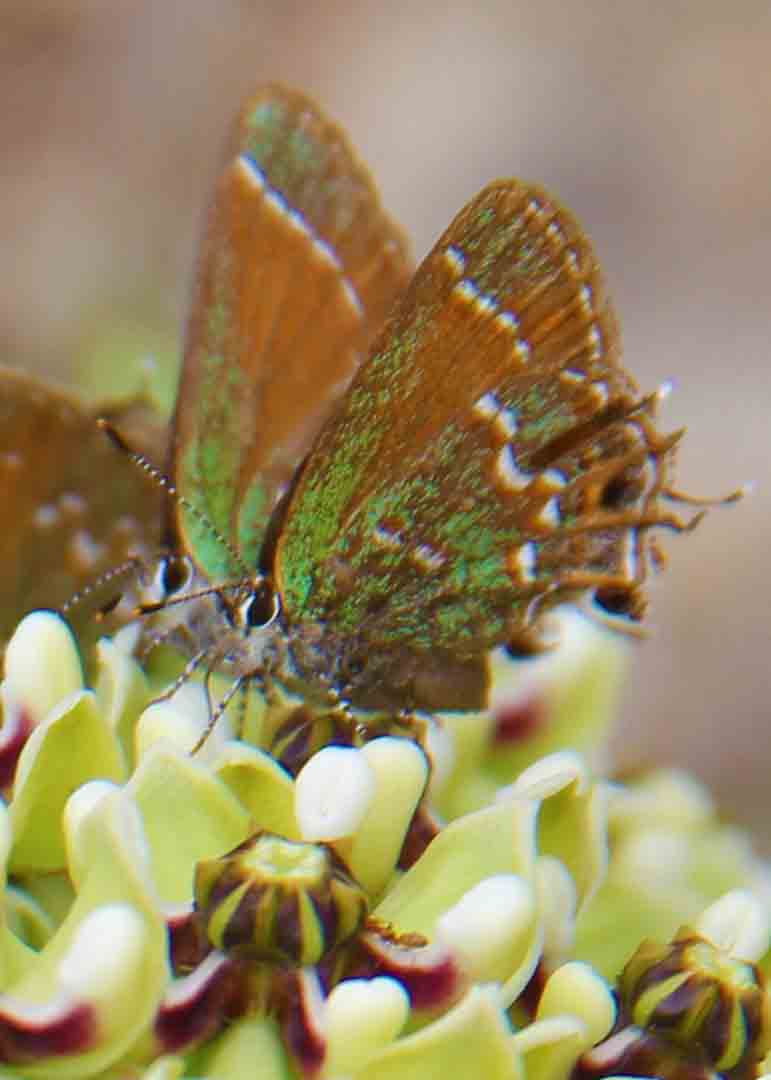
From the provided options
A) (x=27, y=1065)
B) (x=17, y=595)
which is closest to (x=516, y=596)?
(x=17, y=595)

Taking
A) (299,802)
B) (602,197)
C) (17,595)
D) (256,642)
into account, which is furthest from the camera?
(602,197)

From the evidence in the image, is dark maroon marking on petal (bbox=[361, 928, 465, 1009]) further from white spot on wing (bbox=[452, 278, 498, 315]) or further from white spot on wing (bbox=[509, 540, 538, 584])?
white spot on wing (bbox=[452, 278, 498, 315])

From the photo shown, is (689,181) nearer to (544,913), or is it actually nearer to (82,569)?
(82,569)

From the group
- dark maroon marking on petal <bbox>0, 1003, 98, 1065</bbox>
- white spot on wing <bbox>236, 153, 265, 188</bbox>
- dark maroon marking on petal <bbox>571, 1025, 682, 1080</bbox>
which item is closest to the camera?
dark maroon marking on petal <bbox>0, 1003, 98, 1065</bbox>

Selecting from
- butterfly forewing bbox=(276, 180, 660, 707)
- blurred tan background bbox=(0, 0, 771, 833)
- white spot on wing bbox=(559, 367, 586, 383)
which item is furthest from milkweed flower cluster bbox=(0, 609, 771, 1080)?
blurred tan background bbox=(0, 0, 771, 833)

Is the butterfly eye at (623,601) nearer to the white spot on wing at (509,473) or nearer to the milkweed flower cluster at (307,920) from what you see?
the white spot on wing at (509,473)

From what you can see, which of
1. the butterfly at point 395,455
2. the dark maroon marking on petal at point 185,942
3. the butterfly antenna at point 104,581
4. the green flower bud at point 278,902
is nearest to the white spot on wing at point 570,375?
the butterfly at point 395,455
